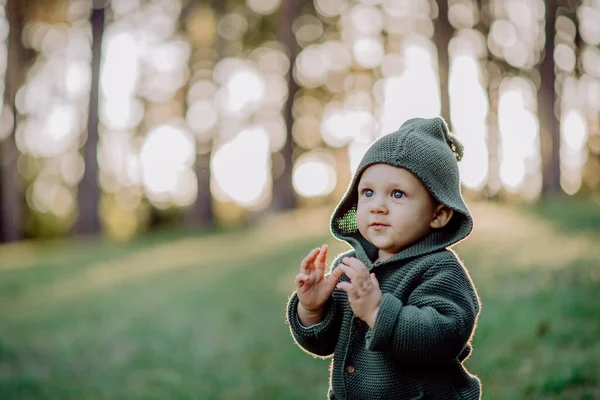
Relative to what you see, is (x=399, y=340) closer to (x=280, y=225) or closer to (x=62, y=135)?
(x=280, y=225)

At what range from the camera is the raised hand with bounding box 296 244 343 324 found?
7.67 feet

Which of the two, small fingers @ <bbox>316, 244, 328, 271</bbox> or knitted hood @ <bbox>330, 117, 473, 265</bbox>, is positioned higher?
knitted hood @ <bbox>330, 117, 473, 265</bbox>

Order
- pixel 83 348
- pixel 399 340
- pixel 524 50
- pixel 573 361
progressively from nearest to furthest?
pixel 399 340 → pixel 573 361 → pixel 83 348 → pixel 524 50

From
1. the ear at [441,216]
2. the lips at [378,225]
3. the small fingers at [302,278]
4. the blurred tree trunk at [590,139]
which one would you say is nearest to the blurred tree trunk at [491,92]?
the blurred tree trunk at [590,139]

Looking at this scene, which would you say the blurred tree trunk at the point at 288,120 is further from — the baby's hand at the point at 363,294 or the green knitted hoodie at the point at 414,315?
the baby's hand at the point at 363,294

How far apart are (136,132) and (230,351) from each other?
21.1 meters

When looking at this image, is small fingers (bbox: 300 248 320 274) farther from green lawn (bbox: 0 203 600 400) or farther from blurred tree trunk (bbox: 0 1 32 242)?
blurred tree trunk (bbox: 0 1 32 242)

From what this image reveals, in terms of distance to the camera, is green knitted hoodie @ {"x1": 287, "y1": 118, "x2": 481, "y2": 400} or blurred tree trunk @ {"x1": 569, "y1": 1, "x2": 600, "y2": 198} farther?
blurred tree trunk @ {"x1": 569, "y1": 1, "x2": 600, "y2": 198}

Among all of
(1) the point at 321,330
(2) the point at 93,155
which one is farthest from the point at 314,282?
(2) the point at 93,155

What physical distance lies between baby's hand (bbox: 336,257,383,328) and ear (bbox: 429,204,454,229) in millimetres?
369

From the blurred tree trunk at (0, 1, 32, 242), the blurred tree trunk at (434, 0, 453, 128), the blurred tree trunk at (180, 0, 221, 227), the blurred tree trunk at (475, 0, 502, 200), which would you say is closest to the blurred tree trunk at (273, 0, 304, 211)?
the blurred tree trunk at (180, 0, 221, 227)

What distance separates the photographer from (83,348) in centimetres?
772

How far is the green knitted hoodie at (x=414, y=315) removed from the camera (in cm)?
206

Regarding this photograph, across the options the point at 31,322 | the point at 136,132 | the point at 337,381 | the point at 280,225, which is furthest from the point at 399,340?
the point at 136,132
